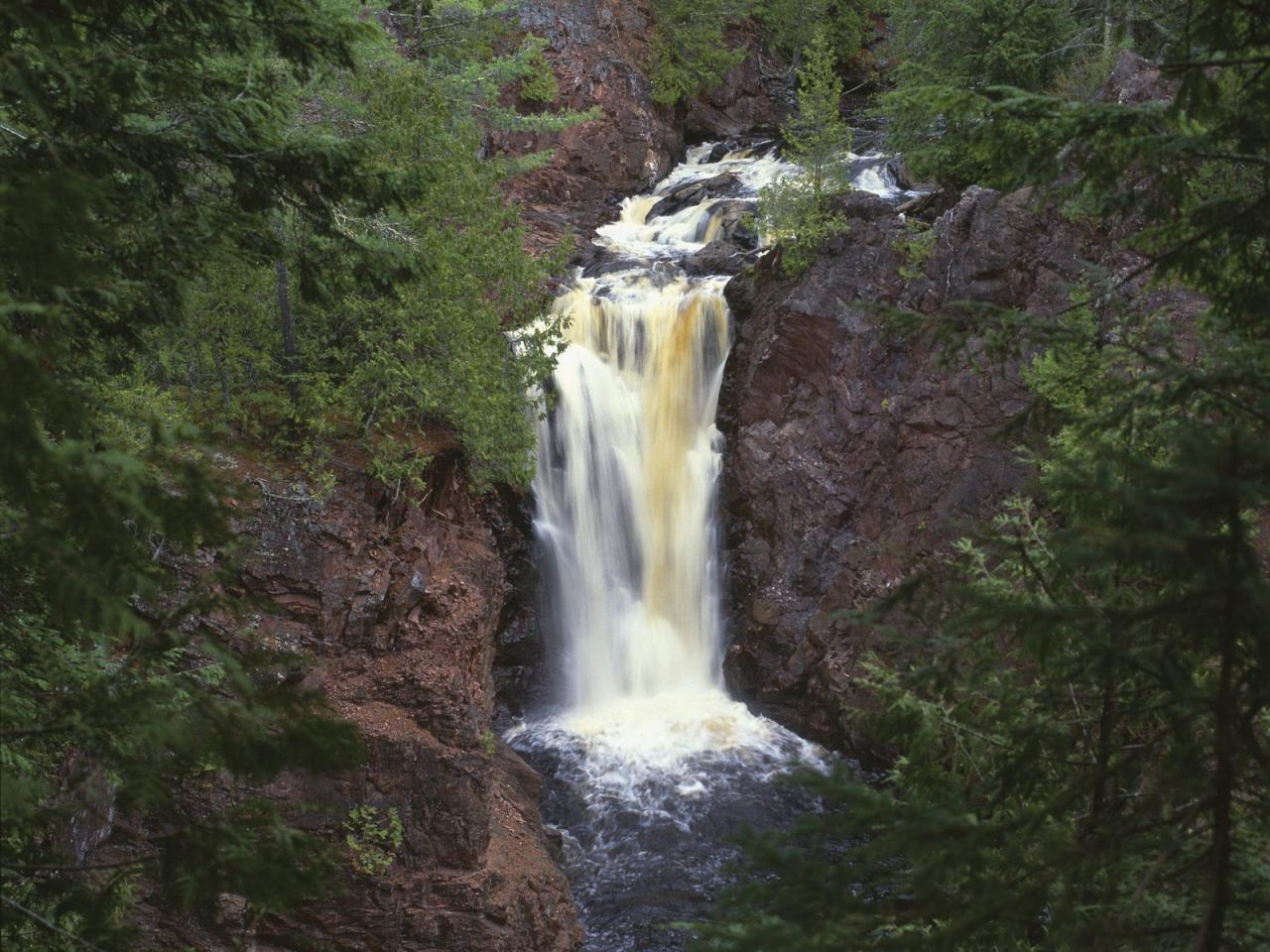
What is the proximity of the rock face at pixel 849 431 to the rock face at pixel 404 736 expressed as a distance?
595cm

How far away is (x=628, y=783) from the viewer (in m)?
14.1

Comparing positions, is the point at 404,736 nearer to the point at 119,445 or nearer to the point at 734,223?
the point at 119,445

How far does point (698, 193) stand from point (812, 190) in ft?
23.7

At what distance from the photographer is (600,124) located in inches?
1043

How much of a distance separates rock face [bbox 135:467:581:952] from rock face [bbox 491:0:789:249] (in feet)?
43.2

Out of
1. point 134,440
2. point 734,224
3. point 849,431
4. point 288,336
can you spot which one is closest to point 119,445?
point 134,440

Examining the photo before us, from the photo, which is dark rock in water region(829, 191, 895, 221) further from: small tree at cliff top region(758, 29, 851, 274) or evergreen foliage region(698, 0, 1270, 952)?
evergreen foliage region(698, 0, 1270, 952)

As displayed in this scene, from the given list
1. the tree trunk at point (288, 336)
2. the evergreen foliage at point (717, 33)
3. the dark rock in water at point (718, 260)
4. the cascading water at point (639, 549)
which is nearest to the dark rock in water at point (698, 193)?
the dark rock in water at point (718, 260)

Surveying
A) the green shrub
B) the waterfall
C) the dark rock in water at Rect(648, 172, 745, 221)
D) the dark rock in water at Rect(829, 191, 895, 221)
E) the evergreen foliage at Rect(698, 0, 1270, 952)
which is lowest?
the green shrub

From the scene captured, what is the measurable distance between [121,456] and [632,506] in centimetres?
1458

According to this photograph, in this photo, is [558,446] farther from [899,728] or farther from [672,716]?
[899,728]

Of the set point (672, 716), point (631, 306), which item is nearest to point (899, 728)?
point (672, 716)

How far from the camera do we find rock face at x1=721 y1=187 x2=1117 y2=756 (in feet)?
50.6

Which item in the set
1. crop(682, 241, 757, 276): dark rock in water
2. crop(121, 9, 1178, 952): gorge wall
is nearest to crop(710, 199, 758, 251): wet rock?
crop(682, 241, 757, 276): dark rock in water
